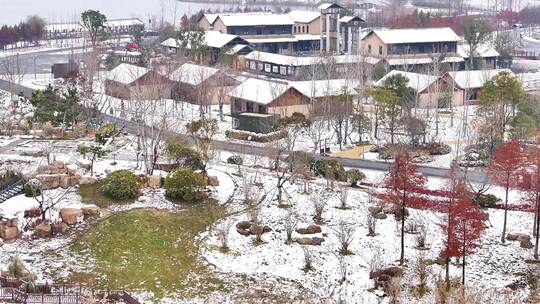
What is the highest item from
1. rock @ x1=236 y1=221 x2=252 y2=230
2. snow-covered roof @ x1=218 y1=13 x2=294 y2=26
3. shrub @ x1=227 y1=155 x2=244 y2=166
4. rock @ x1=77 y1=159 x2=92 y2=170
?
snow-covered roof @ x1=218 y1=13 x2=294 y2=26

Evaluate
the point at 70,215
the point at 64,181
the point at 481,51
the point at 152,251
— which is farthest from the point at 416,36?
the point at 152,251

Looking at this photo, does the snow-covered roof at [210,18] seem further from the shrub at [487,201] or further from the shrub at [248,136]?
the shrub at [487,201]

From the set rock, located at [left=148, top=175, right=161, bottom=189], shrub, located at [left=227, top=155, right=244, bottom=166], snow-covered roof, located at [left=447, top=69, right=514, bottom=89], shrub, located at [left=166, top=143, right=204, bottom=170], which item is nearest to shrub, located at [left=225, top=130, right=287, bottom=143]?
shrub, located at [left=227, top=155, right=244, bottom=166]

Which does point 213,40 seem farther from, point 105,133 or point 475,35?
point 105,133

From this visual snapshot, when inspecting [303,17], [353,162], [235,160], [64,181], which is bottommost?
[353,162]

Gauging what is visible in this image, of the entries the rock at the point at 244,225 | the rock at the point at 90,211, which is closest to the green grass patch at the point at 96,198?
the rock at the point at 90,211

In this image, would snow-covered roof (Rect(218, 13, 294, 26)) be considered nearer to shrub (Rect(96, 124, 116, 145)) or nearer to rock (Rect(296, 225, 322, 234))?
shrub (Rect(96, 124, 116, 145))
